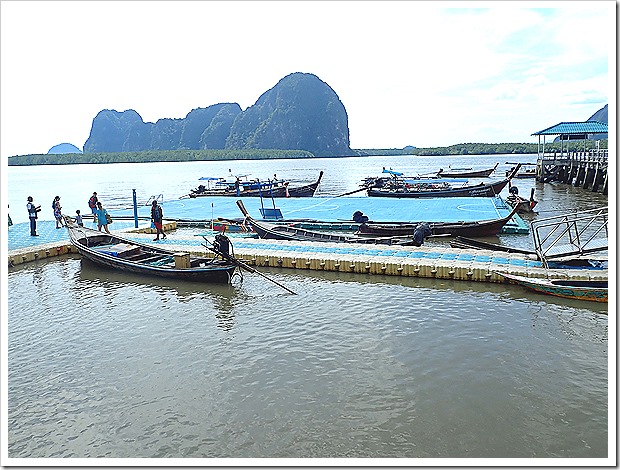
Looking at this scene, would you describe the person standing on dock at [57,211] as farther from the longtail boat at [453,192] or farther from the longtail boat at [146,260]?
the longtail boat at [453,192]

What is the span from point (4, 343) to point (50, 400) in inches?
139

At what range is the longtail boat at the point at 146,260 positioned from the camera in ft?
42.5

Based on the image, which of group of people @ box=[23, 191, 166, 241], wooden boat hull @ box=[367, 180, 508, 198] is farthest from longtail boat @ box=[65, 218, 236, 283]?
wooden boat hull @ box=[367, 180, 508, 198]

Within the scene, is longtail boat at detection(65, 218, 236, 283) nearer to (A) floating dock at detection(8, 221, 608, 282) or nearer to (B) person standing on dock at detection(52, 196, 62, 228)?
(A) floating dock at detection(8, 221, 608, 282)

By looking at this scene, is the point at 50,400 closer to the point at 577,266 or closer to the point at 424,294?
the point at 424,294

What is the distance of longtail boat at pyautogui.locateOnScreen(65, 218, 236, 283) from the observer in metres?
13.0

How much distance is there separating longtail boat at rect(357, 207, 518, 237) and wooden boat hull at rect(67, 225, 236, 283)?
7.50m

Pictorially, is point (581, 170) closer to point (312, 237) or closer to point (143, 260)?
point (312, 237)

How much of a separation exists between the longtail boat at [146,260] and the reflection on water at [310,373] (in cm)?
74

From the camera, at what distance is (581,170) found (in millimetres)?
41000

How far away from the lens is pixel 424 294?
11.9 meters

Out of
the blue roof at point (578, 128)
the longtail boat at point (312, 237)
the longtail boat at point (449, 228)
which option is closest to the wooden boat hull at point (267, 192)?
the longtail boat at point (449, 228)

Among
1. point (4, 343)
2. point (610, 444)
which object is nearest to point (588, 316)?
point (610, 444)

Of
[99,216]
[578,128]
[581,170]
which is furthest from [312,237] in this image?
[578,128]
